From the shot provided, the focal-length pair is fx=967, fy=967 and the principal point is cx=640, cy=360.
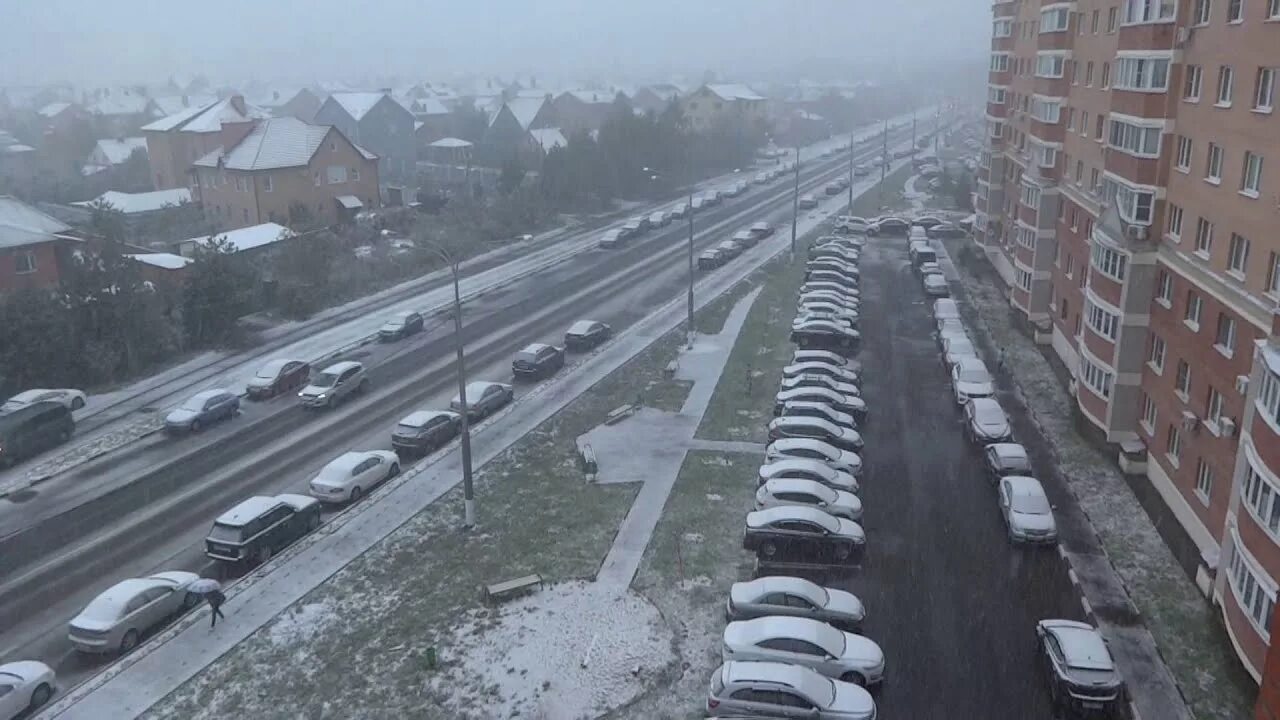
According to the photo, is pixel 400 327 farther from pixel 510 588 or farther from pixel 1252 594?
pixel 1252 594

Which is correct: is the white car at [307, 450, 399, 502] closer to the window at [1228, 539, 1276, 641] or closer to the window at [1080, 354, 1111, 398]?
the window at [1228, 539, 1276, 641]

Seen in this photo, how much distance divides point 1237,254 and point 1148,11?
9.66 m

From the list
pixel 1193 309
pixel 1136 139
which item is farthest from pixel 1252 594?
pixel 1136 139

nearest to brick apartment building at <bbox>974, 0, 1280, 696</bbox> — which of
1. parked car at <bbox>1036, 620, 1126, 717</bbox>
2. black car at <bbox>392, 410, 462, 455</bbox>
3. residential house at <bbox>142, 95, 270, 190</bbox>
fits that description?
parked car at <bbox>1036, 620, 1126, 717</bbox>

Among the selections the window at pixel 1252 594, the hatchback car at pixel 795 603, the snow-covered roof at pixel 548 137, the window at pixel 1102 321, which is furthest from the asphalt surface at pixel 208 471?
the snow-covered roof at pixel 548 137

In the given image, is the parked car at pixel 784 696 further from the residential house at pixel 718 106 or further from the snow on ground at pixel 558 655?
the residential house at pixel 718 106

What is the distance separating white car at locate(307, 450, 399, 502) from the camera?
27016 millimetres

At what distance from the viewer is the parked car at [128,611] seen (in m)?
20.0

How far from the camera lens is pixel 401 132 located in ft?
355

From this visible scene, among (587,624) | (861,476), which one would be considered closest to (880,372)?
(861,476)

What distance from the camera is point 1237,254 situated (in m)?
22.9

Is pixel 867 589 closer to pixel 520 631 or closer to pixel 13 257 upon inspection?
pixel 520 631

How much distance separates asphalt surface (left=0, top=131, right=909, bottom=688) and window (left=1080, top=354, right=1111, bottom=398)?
2002 cm

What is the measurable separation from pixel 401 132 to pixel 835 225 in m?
56.3
